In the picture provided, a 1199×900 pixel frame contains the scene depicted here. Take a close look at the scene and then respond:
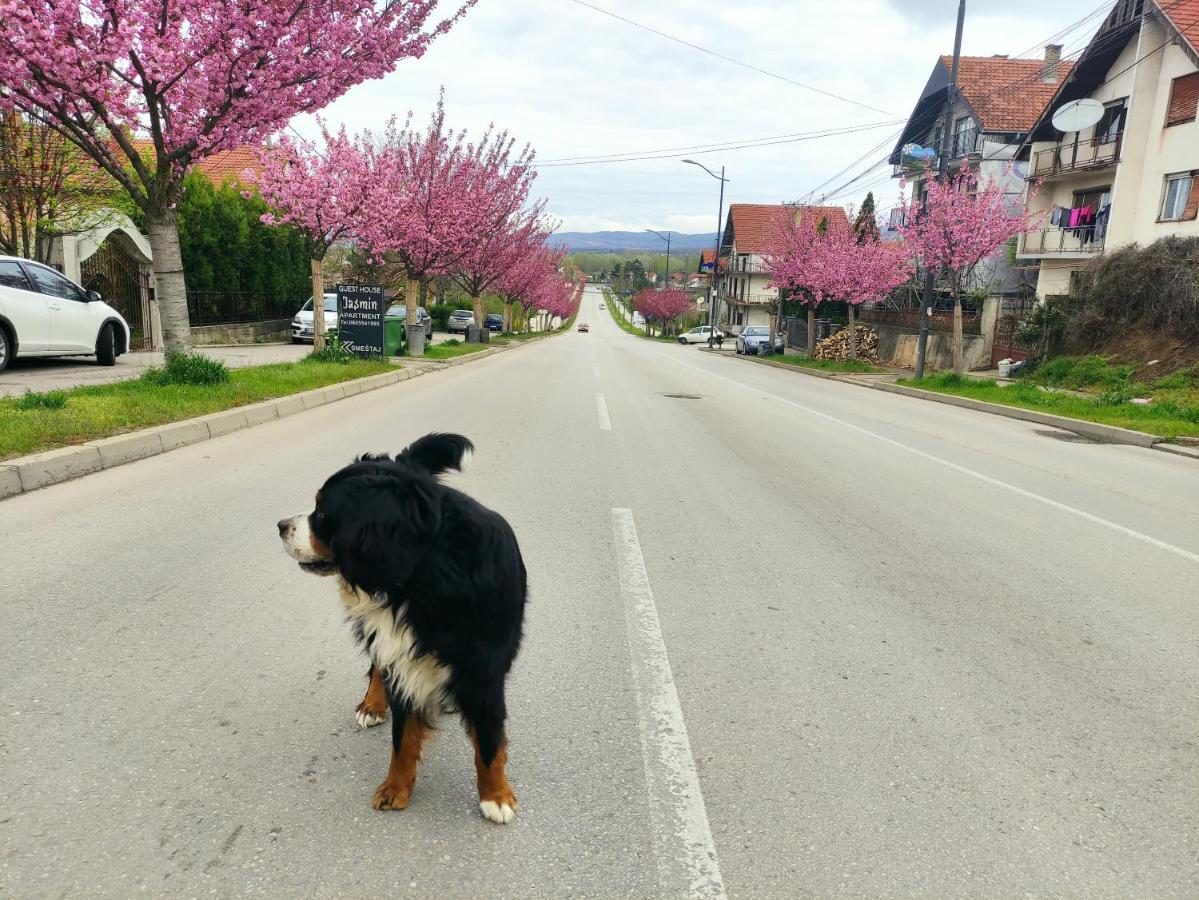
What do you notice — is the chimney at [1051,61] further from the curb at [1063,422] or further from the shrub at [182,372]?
the shrub at [182,372]

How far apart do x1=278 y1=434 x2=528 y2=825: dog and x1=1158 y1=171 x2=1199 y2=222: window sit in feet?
88.6

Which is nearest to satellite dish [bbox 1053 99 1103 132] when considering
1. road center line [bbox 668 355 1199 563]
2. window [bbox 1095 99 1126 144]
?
window [bbox 1095 99 1126 144]

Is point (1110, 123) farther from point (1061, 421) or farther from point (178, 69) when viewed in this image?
point (178, 69)

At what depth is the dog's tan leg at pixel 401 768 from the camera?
239 cm

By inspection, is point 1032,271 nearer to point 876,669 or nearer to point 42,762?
point 876,669

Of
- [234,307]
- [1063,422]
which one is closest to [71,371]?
[234,307]

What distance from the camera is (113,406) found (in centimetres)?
833

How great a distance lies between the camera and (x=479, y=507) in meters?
2.40

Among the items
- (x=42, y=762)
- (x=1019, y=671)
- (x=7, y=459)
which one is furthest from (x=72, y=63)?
(x=1019, y=671)

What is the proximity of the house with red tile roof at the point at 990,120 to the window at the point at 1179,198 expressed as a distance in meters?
6.57

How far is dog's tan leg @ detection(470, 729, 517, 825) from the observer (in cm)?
237

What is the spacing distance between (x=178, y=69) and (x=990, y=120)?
3542cm

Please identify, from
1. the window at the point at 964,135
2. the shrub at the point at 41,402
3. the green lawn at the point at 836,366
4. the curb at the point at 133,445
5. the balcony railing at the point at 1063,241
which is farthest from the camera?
the window at the point at 964,135

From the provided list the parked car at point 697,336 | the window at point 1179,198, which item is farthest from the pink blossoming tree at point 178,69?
the parked car at point 697,336
